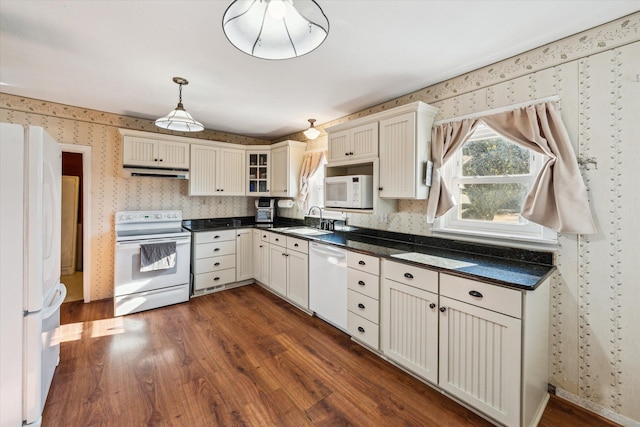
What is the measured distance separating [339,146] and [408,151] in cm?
90

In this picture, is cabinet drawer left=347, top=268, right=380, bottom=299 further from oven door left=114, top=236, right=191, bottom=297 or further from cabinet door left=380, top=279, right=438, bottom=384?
oven door left=114, top=236, right=191, bottom=297

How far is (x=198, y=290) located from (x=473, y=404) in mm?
3306

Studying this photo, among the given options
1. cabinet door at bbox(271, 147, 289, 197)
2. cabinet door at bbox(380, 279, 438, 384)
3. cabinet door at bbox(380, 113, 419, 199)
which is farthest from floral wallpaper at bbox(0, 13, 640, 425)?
cabinet door at bbox(271, 147, 289, 197)

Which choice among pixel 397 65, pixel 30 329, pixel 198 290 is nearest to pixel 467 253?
pixel 397 65

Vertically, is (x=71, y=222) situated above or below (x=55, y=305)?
above

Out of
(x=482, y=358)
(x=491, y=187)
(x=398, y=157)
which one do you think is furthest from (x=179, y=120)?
(x=482, y=358)

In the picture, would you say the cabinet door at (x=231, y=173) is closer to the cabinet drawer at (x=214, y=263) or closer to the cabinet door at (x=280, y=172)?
the cabinet door at (x=280, y=172)

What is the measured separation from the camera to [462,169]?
248 centimetres

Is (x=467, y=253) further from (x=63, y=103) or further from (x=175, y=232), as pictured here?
(x=63, y=103)

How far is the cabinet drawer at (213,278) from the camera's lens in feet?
12.2

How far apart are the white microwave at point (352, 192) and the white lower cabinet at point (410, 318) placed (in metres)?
0.81

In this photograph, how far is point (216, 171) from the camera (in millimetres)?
Result: 4148

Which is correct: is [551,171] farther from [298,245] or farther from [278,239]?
[278,239]

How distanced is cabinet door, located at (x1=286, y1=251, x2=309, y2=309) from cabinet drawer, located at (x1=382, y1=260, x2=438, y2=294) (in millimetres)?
1148
